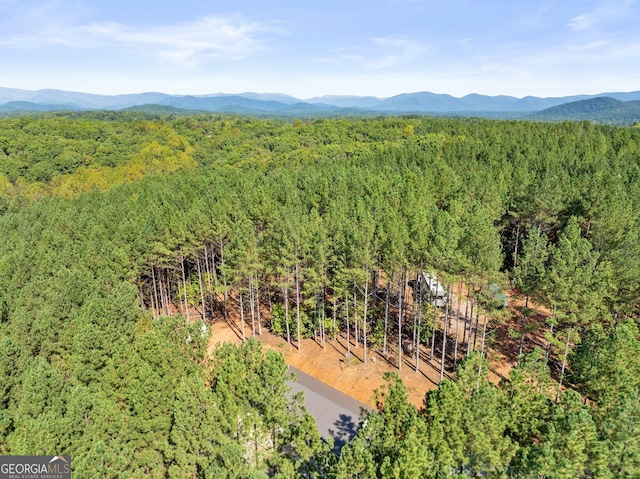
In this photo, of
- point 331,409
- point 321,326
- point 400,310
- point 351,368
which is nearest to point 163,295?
point 321,326

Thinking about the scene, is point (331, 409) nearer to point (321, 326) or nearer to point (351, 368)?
point (351, 368)

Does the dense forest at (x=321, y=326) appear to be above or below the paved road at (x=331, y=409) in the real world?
above

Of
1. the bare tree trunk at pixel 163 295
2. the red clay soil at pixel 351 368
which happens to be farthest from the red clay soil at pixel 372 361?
the bare tree trunk at pixel 163 295

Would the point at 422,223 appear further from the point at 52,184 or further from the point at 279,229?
the point at 52,184

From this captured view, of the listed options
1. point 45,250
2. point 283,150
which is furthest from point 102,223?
point 283,150

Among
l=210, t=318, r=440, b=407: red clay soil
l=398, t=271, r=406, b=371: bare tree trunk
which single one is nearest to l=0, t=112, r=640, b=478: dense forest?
l=398, t=271, r=406, b=371: bare tree trunk

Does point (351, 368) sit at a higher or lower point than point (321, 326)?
lower

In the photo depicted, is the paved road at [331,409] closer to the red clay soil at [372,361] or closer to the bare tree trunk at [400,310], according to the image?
the red clay soil at [372,361]
